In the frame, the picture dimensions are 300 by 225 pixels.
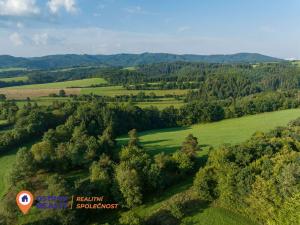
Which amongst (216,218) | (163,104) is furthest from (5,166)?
Result: (163,104)

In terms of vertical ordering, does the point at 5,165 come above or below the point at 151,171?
below

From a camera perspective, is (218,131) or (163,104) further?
(163,104)

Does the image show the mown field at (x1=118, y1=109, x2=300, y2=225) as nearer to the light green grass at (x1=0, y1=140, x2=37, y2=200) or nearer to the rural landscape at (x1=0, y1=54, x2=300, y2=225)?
the rural landscape at (x1=0, y1=54, x2=300, y2=225)

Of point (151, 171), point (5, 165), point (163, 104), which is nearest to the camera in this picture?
point (151, 171)

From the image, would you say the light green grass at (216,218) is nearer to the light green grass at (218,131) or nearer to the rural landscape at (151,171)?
the rural landscape at (151,171)

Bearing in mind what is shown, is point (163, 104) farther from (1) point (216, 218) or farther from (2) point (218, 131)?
(1) point (216, 218)

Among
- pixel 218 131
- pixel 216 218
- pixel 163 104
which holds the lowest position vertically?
pixel 218 131

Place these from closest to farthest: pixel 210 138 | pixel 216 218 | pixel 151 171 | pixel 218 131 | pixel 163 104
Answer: pixel 216 218 → pixel 151 171 → pixel 210 138 → pixel 218 131 → pixel 163 104

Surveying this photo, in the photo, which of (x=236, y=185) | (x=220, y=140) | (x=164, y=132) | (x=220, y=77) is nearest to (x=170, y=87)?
(x=220, y=77)

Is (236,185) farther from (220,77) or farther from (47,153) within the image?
(220,77)
